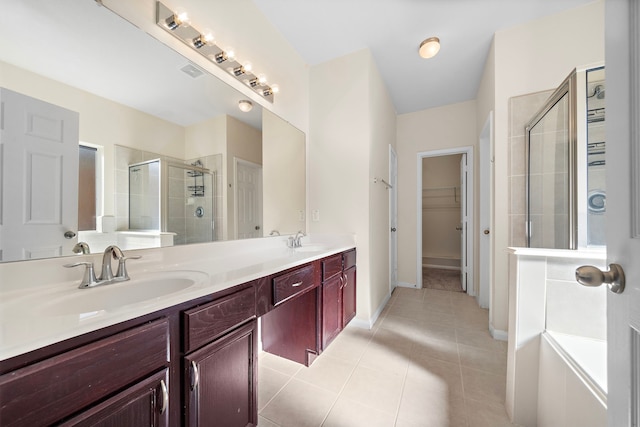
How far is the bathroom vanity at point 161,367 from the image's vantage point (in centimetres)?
48

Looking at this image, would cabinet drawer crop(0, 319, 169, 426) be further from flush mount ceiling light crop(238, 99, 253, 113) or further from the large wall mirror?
flush mount ceiling light crop(238, 99, 253, 113)

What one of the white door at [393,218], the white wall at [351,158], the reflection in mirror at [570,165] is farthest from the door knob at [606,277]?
the white door at [393,218]

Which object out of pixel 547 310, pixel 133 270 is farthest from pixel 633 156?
pixel 133 270

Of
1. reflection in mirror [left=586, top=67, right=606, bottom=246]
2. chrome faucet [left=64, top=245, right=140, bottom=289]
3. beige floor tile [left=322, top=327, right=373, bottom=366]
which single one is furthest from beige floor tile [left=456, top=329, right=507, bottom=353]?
chrome faucet [left=64, top=245, right=140, bottom=289]

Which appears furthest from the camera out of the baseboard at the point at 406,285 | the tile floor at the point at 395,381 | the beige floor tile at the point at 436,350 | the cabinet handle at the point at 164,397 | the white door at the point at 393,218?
the baseboard at the point at 406,285

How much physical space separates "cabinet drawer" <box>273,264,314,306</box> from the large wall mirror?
0.53 metres

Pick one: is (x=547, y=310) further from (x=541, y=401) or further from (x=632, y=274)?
(x=632, y=274)

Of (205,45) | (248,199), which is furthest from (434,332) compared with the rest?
(205,45)

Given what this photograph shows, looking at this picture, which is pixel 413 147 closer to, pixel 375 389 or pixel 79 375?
pixel 375 389

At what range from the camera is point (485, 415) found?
48.5 inches

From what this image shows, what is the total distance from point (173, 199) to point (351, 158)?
153 centimetres

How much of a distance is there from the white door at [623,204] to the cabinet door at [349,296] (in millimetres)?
1534

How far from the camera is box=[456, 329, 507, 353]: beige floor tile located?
6.13 feet

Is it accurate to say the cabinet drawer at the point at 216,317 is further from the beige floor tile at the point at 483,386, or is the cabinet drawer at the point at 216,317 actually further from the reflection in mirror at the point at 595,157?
the reflection in mirror at the point at 595,157
